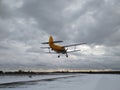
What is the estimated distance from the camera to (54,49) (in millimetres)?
79125

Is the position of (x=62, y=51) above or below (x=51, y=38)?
below

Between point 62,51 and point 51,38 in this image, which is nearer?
point 62,51

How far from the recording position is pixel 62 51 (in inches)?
3093

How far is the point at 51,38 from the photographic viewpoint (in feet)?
285

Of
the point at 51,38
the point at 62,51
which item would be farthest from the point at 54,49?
the point at 51,38

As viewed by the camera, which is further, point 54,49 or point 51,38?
point 51,38

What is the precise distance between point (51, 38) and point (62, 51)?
34.4ft

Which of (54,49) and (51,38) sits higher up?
(51,38)

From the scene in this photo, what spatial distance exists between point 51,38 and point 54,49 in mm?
8937

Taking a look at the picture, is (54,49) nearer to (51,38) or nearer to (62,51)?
(62,51)

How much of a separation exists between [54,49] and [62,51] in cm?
289
